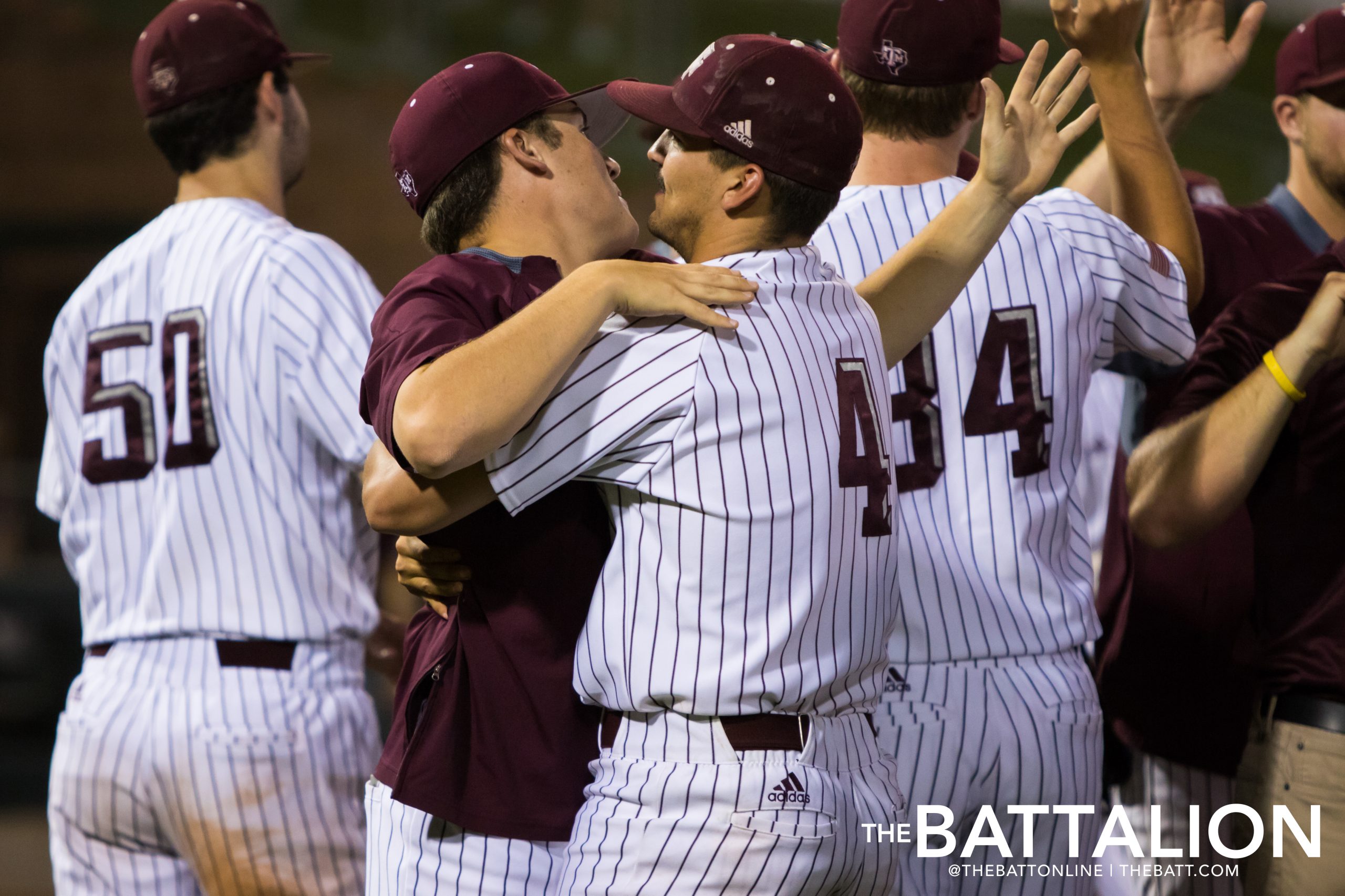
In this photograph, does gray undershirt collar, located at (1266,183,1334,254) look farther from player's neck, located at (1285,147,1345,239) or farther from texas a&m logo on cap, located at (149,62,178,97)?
texas a&m logo on cap, located at (149,62,178,97)

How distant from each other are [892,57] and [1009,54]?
286mm

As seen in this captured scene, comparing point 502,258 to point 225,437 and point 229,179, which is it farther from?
point 229,179

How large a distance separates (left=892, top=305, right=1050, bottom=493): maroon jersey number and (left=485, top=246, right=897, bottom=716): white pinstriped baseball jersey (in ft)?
2.07

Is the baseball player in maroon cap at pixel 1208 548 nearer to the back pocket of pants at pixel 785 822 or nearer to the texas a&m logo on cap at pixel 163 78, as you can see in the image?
the back pocket of pants at pixel 785 822

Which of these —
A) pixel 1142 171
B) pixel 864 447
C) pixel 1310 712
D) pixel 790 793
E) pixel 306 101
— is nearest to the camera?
pixel 790 793

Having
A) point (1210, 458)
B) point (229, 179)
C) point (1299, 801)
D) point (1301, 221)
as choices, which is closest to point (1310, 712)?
point (1299, 801)

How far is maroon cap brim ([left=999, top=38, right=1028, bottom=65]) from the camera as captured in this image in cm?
264

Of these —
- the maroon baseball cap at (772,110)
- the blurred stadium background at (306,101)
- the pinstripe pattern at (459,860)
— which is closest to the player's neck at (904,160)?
the maroon baseball cap at (772,110)

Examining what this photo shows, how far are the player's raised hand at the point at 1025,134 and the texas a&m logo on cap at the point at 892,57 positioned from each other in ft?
0.76

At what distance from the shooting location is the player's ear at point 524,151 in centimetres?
210

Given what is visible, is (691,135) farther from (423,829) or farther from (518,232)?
(423,829)

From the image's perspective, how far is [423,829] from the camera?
6.44ft

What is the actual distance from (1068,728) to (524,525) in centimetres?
108

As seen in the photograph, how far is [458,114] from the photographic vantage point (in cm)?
207
